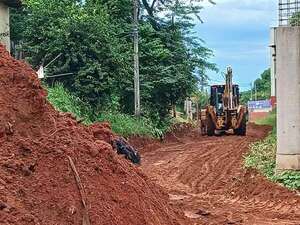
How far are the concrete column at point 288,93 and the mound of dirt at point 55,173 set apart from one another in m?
6.82

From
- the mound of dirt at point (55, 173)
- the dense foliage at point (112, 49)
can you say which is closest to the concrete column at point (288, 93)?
the mound of dirt at point (55, 173)

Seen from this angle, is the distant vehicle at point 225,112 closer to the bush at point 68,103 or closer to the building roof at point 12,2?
the bush at point 68,103

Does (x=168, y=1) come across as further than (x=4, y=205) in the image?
Yes

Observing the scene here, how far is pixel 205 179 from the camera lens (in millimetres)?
16281

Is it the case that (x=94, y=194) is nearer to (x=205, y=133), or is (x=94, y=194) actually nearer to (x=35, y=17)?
(x=35, y=17)

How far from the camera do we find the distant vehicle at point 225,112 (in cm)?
3008

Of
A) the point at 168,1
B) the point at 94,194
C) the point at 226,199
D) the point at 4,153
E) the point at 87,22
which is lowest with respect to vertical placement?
the point at 226,199

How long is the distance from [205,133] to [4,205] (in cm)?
2681

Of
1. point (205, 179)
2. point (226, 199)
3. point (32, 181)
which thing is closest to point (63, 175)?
point (32, 181)

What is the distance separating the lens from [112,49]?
966 inches

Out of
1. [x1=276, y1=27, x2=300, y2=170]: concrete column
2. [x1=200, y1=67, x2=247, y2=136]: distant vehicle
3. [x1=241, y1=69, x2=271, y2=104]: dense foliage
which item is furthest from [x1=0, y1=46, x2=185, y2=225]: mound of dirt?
[x1=241, y1=69, x2=271, y2=104]: dense foliage

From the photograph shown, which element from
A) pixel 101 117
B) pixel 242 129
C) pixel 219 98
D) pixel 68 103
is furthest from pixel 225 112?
pixel 68 103

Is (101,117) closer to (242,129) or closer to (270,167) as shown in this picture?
(242,129)

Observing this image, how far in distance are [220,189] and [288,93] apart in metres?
2.98
